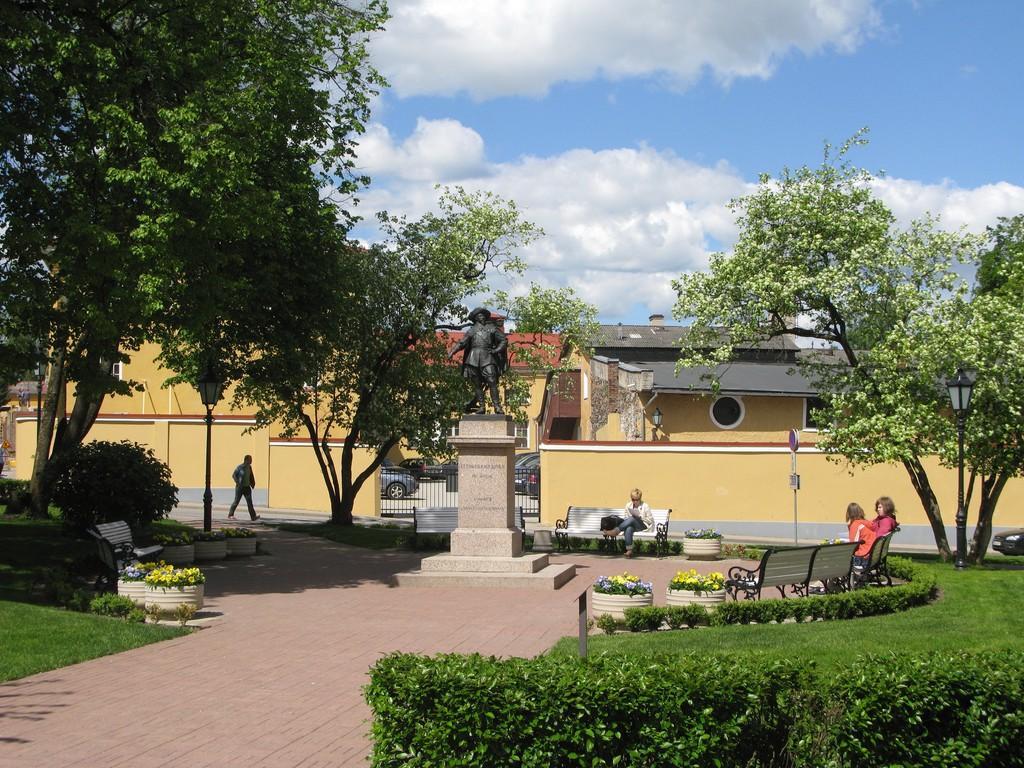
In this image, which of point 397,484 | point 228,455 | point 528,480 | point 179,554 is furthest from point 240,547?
point 397,484

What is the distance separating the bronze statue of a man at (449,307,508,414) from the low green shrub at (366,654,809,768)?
40.6 ft

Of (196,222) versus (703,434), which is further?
(703,434)

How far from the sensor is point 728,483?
30109mm

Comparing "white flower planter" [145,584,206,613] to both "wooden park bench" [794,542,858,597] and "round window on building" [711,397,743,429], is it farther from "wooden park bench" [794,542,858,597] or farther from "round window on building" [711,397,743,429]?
"round window on building" [711,397,743,429]

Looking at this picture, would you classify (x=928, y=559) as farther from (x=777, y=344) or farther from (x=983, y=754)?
(x=777, y=344)

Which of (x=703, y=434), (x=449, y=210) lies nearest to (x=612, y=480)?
(x=703, y=434)

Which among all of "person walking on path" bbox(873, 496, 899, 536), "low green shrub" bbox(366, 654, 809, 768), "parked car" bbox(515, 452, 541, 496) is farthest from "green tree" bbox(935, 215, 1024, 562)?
"parked car" bbox(515, 452, 541, 496)

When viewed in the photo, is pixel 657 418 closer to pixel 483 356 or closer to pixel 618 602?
pixel 483 356

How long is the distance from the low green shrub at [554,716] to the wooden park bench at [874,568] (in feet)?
29.9

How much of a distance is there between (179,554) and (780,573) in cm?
1010

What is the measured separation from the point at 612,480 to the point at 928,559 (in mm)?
10148

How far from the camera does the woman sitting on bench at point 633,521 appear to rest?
22.2 m

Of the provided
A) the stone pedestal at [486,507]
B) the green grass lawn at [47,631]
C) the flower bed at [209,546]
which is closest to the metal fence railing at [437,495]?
the flower bed at [209,546]

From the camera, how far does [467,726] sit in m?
6.05
